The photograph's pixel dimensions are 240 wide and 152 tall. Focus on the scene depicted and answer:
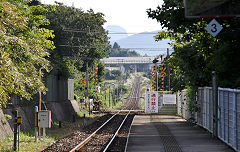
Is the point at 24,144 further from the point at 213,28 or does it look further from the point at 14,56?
the point at 213,28

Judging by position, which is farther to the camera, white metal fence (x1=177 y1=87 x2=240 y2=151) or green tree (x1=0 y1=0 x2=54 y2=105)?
white metal fence (x1=177 y1=87 x2=240 y2=151)

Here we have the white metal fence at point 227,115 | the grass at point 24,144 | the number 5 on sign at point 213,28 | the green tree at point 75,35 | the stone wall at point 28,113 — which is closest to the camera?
the white metal fence at point 227,115

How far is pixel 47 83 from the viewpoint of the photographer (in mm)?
35969

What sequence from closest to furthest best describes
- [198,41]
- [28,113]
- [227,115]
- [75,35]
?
[227,115] < [198,41] < [28,113] < [75,35]

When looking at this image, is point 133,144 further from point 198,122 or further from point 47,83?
point 47,83

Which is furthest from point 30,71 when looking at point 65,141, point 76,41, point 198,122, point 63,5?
point 63,5

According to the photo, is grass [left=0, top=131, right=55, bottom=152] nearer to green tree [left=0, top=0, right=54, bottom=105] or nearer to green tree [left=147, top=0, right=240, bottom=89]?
green tree [left=0, top=0, right=54, bottom=105]

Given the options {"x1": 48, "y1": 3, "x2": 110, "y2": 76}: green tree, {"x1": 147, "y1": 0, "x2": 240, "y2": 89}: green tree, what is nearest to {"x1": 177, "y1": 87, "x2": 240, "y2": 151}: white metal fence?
{"x1": 147, "y1": 0, "x2": 240, "y2": 89}: green tree

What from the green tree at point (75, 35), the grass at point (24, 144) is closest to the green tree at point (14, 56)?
the grass at point (24, 144)

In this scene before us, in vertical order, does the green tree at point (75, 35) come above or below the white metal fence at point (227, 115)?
above

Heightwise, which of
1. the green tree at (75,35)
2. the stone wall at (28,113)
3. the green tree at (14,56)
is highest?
the green tree at (75,35)

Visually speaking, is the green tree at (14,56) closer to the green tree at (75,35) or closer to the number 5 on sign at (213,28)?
the number 5 on sign at (213,28)

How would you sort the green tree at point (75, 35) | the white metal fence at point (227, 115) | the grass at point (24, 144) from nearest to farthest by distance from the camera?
the white metal fence at point (227, 115) → the grass at point (24, 144) → the green tree at point (75, 35)

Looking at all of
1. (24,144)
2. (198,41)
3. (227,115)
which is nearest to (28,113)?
(24,144)
